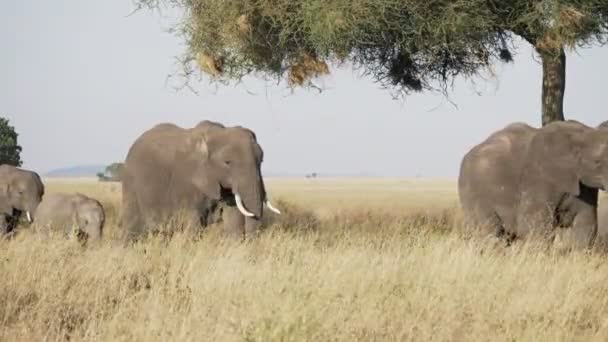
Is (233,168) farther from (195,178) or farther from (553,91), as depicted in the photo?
(553,91)

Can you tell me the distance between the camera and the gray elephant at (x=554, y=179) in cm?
1483

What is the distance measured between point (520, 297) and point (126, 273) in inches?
163

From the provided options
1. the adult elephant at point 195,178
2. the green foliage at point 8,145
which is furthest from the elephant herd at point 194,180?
the green foliage at point 8,145

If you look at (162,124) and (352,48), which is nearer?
(162,124)

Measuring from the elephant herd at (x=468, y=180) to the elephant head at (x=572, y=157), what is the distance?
15 mm

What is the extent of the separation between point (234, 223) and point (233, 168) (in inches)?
35.0

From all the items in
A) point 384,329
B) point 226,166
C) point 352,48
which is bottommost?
point 384,329

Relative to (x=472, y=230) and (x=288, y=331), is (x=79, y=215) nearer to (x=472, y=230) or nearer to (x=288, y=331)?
(x=472, y=230)

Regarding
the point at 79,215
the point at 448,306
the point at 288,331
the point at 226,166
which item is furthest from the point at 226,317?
the point at 79,215

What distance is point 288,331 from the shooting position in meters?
7.73

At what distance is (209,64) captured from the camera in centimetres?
2105

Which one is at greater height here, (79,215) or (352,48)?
(352,48)

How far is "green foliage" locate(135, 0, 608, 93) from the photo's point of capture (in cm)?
1881

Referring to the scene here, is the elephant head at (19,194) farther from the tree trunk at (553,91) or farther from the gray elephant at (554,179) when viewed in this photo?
the gray elephant at (554,179)
